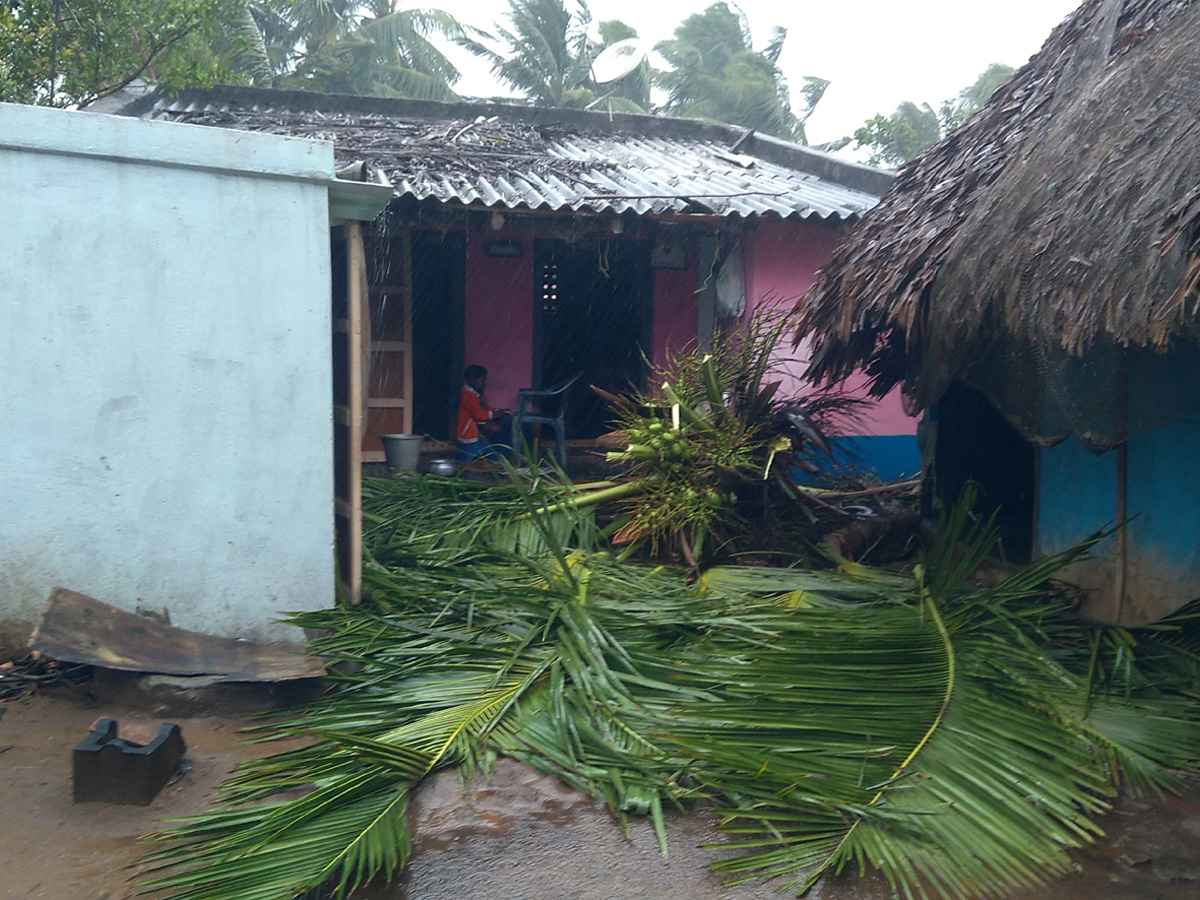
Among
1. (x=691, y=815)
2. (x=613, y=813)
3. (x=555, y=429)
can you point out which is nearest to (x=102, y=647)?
(x=613, y=813)

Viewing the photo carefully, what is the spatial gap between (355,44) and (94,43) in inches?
411

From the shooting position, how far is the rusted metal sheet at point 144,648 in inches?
142

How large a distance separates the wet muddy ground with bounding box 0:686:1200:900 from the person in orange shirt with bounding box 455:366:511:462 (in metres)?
4.56

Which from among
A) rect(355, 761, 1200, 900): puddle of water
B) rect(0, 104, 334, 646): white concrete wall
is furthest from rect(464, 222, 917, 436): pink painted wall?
rect(355, 761, 1200, 900): puddle of water

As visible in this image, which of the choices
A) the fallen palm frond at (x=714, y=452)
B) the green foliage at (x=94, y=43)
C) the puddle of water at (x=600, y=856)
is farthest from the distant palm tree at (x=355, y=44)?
the puddle of water at (x=600, y=856)

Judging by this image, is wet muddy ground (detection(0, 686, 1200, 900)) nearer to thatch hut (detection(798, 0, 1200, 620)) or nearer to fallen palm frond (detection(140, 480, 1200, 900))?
fallen palm frond (detection(140, 480, 1200, 900))

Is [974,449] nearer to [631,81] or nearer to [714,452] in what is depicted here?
[714,452]

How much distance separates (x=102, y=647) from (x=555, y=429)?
4260 millimetres

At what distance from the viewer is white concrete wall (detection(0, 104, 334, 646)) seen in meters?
3.83

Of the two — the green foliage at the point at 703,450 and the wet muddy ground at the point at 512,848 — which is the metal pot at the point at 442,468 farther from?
the wet muddy ground at the point at 512,848

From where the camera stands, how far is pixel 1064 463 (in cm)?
479

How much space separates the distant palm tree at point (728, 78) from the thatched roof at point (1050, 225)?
1654 cm

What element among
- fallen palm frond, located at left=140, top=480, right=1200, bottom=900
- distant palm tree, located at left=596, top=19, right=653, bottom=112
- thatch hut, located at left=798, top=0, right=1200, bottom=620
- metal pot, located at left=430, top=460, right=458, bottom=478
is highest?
distant palm tree, located at left=596, top=19, right=653, bottom=112

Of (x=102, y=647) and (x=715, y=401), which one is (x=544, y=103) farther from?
(x=102, y=647)
